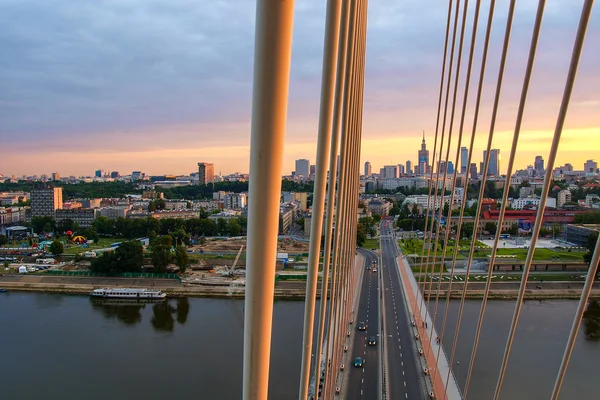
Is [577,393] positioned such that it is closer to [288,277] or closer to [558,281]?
[558,281]

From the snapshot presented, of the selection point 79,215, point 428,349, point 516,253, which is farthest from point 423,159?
point 428,349

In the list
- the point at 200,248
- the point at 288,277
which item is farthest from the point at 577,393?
the point at 200,248

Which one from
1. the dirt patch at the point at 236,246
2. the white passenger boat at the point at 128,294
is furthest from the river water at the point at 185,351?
the dirt patch at the point at 236,246

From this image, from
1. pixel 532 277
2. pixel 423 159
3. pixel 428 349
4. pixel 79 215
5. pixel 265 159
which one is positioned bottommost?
pixel 79 215

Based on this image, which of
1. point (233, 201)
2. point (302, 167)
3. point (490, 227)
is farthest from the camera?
point (302, 167)

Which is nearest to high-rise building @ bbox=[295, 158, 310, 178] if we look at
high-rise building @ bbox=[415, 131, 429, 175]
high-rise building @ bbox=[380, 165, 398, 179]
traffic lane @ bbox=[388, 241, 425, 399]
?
high-rise building @ bbox=[380, 165, 398, 179]

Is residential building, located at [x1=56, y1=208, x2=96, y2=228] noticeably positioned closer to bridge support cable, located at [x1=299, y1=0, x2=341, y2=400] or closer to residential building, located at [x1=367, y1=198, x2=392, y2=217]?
residential building, located at [x1=367, y1=198, x2=392, y2=217]

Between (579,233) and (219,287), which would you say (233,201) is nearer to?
(219,287)

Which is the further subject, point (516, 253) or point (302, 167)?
point (302, 167)
